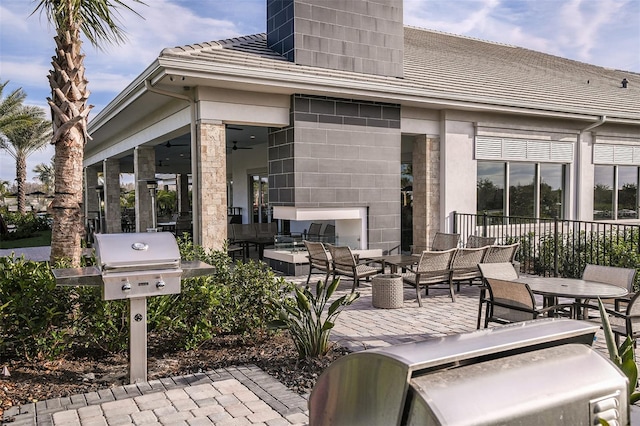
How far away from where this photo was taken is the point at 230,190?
64.7ft

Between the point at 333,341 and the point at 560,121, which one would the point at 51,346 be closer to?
the point at 333,341

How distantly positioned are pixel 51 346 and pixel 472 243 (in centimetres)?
741

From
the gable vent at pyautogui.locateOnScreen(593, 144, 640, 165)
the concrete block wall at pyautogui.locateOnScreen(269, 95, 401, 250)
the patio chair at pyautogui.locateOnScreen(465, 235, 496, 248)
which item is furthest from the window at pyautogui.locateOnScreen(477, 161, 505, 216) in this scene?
the gable vent at pyautogui.locateOnScreen(593, 144, 640, 165)

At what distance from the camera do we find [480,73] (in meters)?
13.1

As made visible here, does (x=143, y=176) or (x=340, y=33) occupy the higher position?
(x=340, y=33)

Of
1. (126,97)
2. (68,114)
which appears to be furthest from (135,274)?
(126,97)

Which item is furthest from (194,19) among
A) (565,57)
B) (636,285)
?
(565,57)

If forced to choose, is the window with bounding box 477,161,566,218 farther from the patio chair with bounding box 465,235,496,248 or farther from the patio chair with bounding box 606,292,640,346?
the patio chair with bounding box 606,292,640,346

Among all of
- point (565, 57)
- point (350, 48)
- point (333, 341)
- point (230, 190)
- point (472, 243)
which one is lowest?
point (333, 341)

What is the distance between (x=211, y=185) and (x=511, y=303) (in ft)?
18.8

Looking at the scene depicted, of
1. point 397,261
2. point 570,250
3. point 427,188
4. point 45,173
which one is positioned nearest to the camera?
point 397,261

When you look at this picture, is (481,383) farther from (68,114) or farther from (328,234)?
(328,234)

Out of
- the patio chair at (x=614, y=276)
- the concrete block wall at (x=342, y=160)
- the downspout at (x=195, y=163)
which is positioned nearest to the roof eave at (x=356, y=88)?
the concrete block wall at (x=342, y=160)

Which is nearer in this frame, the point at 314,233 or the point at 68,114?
the point at 68,114
